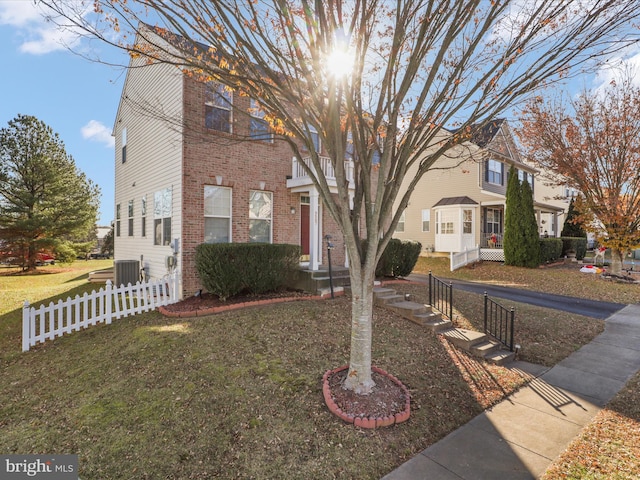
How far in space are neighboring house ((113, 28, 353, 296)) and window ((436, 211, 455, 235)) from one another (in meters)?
12.4

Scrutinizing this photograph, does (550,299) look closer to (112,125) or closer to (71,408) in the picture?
(71,408)

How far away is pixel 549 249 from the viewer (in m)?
18.9

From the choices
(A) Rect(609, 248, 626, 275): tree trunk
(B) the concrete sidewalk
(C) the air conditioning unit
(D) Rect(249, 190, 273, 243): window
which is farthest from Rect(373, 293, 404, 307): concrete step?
(A) Rect(609, 248, 626, 275): tree trunk

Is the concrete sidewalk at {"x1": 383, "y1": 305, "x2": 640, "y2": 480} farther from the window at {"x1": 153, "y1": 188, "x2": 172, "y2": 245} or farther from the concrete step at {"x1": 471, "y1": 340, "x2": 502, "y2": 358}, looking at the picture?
the window at {"x1": 153, "y1": 188, "x2": 172, "y2": 245}

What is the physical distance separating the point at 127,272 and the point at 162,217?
2.59 meters

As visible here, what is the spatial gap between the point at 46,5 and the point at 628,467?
8095mm

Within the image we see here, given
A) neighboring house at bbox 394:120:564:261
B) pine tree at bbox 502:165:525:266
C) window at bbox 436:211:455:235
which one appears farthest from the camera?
window at bbox 436:211:455:235

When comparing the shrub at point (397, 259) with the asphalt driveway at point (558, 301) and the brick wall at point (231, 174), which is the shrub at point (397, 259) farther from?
the asphalt driveway at point (558, 301)

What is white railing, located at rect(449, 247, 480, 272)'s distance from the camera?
17.8 meters

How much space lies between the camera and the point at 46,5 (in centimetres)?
386

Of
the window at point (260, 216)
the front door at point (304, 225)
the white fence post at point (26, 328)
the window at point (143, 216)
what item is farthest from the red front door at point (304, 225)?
the white fence post at point (26, 328)

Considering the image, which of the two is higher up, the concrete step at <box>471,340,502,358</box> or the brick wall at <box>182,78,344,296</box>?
the brick wall at <box>182,78,344,296</box>

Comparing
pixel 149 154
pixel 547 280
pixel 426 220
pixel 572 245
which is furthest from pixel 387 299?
pixel 572 245

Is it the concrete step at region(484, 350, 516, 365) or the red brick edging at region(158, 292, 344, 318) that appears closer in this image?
the concrete step at region(484, 350, 516, 365)
